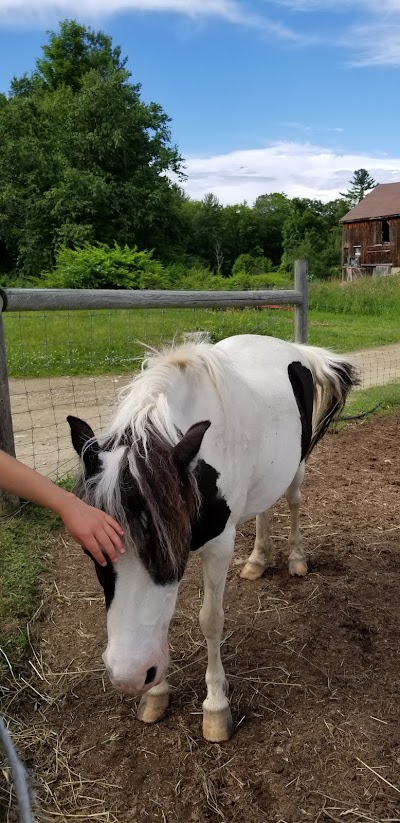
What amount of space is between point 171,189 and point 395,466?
23316mm

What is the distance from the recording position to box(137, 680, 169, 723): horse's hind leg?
84.0 inches

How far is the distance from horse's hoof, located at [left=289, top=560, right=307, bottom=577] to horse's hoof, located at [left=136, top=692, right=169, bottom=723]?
1.23 m

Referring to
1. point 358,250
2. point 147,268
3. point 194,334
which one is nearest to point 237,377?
point 194,334

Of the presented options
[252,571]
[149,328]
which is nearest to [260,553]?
[252,571]

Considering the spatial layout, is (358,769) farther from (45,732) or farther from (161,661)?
(45,732)

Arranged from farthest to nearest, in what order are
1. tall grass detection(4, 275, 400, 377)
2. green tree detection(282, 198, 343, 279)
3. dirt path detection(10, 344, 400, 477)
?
green tree detection(282, 198, 343, 279), tall grass detection(4, 275, 400, 377), dirt path detection(10, 344, 400, 477)

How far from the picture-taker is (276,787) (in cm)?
184

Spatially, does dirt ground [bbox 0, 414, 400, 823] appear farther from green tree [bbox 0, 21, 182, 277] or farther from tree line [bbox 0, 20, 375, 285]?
green tree [bbox 0, 21, 182, 277]

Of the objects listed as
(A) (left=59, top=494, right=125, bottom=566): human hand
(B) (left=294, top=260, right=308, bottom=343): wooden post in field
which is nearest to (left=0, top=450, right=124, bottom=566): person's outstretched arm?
(A) (left=59, top=494, right=125, bottom=566): human hand

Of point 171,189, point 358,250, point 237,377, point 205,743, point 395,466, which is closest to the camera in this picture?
point 205,743

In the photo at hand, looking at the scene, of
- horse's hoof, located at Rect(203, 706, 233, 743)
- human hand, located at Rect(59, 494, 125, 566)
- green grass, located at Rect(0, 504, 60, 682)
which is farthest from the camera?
green grass, located at Rect(0, 504, 60, 682)

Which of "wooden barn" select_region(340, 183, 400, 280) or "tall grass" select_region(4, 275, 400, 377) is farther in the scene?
"wooden barn" select_region(340, 183, 400, 280)

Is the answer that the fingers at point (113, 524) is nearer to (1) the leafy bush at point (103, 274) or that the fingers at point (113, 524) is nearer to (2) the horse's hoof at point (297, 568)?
(2) the horse's hoof at point (297, 568)

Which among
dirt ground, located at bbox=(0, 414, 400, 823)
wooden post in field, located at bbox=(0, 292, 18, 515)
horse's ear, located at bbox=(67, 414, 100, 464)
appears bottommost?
dirt ground, located at bbox=(0, 414, 400, 823)
